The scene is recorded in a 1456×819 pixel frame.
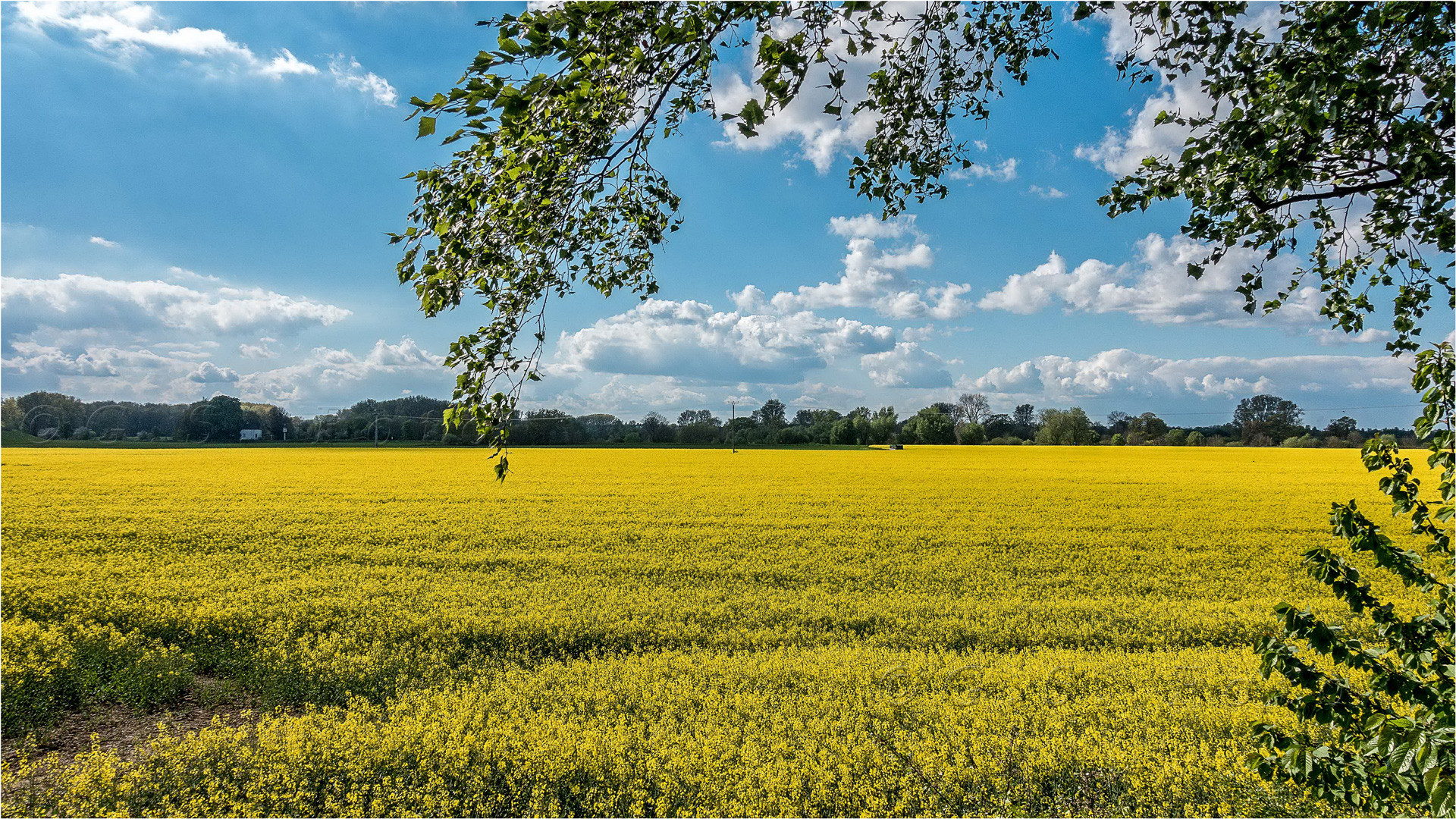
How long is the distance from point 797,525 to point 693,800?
13.5m

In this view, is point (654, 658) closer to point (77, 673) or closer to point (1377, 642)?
point (1377, 642)

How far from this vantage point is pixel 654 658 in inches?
310

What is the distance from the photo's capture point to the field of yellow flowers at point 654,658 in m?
5.27

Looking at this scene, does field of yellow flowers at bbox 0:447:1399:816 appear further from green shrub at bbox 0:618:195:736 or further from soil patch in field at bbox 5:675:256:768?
soil patch in field at bbox 5:675:256:768

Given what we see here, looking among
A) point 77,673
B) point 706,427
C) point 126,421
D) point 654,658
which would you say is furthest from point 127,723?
point 126,421

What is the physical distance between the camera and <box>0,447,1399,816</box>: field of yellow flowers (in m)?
5.27

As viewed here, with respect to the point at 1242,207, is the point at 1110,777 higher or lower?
lower

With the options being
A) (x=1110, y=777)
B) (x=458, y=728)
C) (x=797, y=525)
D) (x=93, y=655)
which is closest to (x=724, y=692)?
(x=458, y=728)

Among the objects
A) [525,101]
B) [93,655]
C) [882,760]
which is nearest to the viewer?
[525,101]

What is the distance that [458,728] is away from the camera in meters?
6.02

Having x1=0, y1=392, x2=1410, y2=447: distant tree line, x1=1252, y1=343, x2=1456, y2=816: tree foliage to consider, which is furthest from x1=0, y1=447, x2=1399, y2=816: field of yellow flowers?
x1=0, y1=392, x2=1410, y2=447: distant tree line

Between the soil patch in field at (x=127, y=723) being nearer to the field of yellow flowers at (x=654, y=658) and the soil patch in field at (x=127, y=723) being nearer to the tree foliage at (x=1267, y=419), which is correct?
the field of yellow flowers at (x=654, y=658)

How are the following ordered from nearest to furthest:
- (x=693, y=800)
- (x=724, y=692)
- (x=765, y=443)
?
(x=693, y=800)
(x=724, y=692)
(x=765, y=443)

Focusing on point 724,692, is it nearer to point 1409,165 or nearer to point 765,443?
point 1409,165
